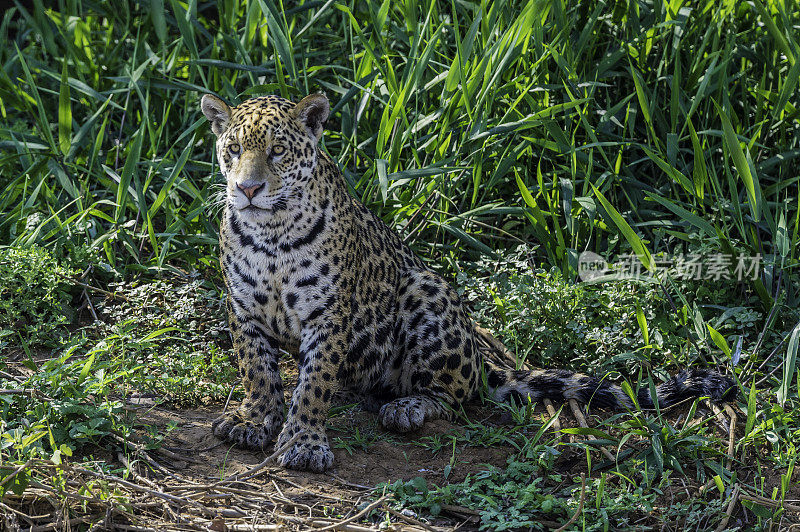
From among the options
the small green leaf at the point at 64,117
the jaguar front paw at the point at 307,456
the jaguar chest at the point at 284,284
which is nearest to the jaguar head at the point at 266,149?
the jaguar chest at the point at 284,284

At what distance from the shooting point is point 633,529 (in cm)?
372

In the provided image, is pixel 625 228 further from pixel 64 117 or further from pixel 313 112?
pixel 64 117

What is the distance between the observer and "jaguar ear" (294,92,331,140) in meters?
4.41

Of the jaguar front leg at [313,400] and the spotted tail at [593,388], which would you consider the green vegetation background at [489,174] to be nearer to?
the spotted tail at [593,388]

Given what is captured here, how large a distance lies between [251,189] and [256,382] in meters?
0.99

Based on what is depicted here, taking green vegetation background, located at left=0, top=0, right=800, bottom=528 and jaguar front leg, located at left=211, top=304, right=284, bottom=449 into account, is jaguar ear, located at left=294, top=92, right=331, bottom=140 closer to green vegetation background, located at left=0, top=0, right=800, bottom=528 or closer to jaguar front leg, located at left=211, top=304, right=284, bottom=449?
green vegetation background, located at left=0, top=0, right=800, bottom=528

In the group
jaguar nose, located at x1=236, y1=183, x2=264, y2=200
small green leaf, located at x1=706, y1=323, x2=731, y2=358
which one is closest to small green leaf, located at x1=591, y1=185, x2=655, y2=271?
small green leaf, located at x1=706, y1=323, x2=731, y2=358

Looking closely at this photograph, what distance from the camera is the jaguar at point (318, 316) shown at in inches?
168

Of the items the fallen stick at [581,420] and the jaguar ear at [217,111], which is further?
the jaguar ear at [217,111]

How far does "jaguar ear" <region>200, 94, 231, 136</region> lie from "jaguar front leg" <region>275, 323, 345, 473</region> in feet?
3.53

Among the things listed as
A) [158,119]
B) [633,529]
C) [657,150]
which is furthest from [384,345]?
[158,119]

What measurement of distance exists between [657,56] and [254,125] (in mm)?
3040

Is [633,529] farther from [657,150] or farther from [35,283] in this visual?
[35,283]

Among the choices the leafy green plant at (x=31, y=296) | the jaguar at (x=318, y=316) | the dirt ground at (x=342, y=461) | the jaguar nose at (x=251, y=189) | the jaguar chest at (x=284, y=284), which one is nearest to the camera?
the dirt ground at (x=342, y=461)
